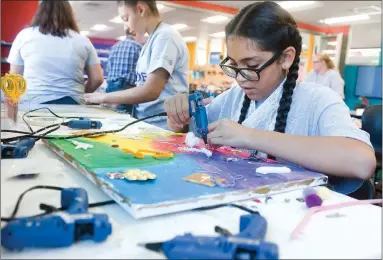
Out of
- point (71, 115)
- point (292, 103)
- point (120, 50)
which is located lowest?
point (71, 115)

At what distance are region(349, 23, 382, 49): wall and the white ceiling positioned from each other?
17 cm

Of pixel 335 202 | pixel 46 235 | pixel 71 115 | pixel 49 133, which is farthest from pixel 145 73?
pixel 46 235

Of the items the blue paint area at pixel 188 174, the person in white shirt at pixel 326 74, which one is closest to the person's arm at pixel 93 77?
the blue paint area at pixel 188 174

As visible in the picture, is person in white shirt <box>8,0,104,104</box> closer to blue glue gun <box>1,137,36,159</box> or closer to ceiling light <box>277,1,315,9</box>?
blue glue gun <box>1,137,36,159</box>

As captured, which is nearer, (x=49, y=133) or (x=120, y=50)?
(x=49, y=133)

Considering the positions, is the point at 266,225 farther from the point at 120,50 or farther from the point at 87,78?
the point at 120,50

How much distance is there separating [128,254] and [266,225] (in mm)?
161

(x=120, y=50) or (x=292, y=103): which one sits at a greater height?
(x=120, y=50)

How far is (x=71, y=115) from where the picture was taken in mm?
1319

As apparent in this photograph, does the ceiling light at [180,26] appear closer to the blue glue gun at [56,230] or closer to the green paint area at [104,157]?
the green paint area at [104,157]

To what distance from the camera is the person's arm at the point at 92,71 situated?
69.8 inches

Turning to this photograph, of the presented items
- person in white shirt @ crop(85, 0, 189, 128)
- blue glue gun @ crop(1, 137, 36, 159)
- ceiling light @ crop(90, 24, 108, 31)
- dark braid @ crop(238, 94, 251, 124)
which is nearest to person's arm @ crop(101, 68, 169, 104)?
person in white shirt @ crop(85, 0, 189, 128)

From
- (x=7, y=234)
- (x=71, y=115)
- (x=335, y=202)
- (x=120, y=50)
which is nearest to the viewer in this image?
(x=7, y=234)

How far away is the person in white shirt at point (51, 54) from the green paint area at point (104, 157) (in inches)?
39.3
